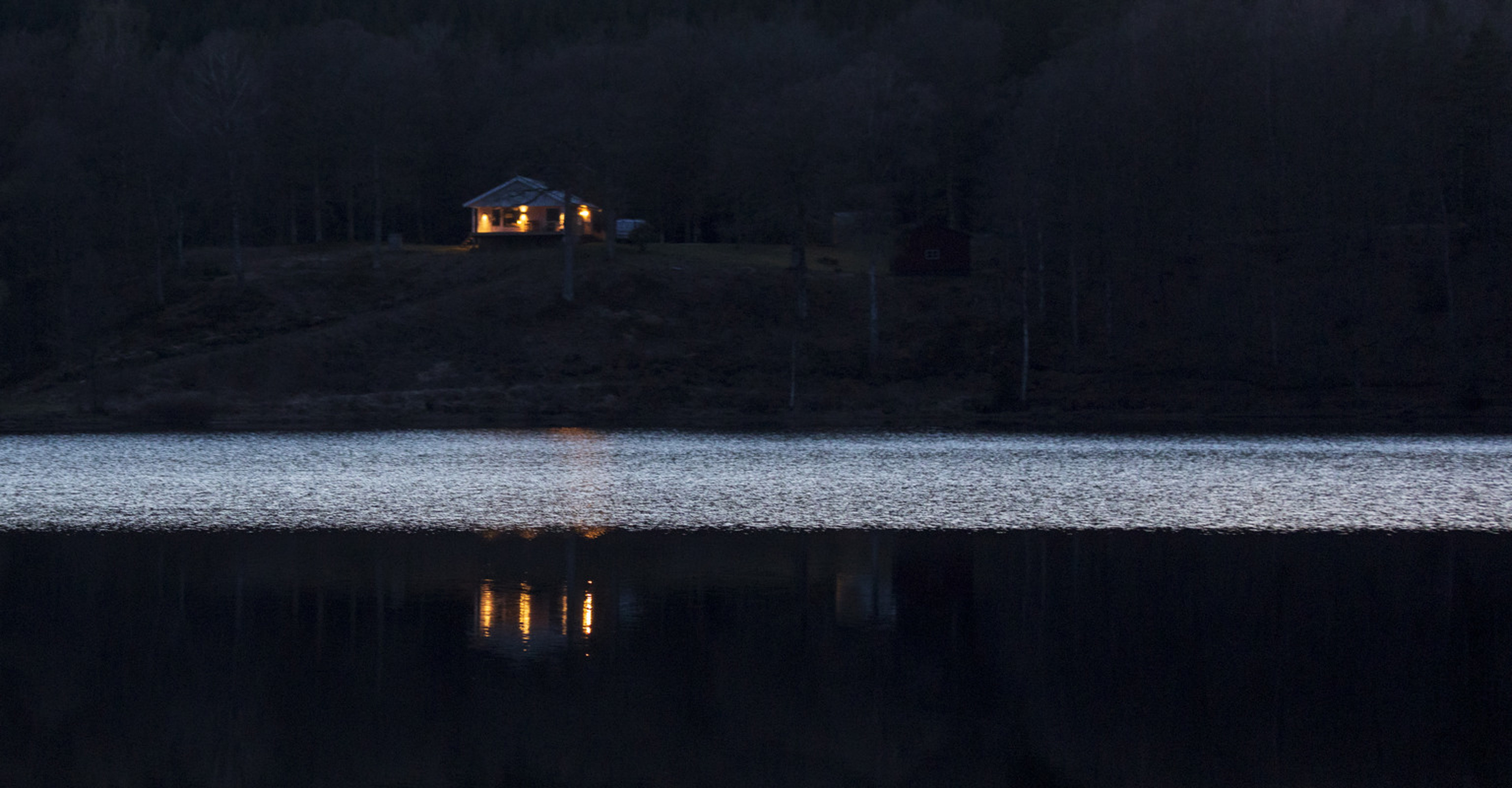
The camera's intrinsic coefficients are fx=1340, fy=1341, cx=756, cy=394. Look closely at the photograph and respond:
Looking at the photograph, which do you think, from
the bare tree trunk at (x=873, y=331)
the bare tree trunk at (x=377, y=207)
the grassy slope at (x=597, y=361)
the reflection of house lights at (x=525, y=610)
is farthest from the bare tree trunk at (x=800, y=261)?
the reflection of house lights at (x=525, y=610)

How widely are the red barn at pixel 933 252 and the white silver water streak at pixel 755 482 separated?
31.8 meters

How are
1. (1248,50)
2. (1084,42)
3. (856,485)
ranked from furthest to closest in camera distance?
1. (1084,42)
2. (1248,50)
3. (856,485)

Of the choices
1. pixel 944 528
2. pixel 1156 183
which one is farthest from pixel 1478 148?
pixel 944 528

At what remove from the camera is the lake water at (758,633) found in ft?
44.5

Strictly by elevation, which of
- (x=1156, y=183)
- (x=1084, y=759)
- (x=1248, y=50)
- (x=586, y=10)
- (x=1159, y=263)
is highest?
(x=586, y=10)

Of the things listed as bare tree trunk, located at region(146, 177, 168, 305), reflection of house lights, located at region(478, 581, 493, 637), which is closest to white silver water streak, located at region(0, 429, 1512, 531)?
reflection of house lights, located at region(478, 581, 493, 637)

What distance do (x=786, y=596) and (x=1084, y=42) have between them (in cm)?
7878

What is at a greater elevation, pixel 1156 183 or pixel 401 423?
pixel 1156 183

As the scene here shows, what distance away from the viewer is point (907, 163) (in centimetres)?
7825

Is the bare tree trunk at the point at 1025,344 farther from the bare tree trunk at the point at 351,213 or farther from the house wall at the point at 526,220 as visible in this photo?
the bare tree trunk at the point at 351,213

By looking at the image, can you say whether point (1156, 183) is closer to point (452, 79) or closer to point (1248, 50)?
point (1248, 50)

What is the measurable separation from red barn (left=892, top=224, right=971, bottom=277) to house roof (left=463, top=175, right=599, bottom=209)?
20.5 m

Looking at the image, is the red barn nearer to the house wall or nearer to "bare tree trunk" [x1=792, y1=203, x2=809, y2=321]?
"bare tree trunk" [x1=792, y1=203, x2=809, y2=321]

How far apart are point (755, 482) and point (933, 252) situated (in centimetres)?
4968
